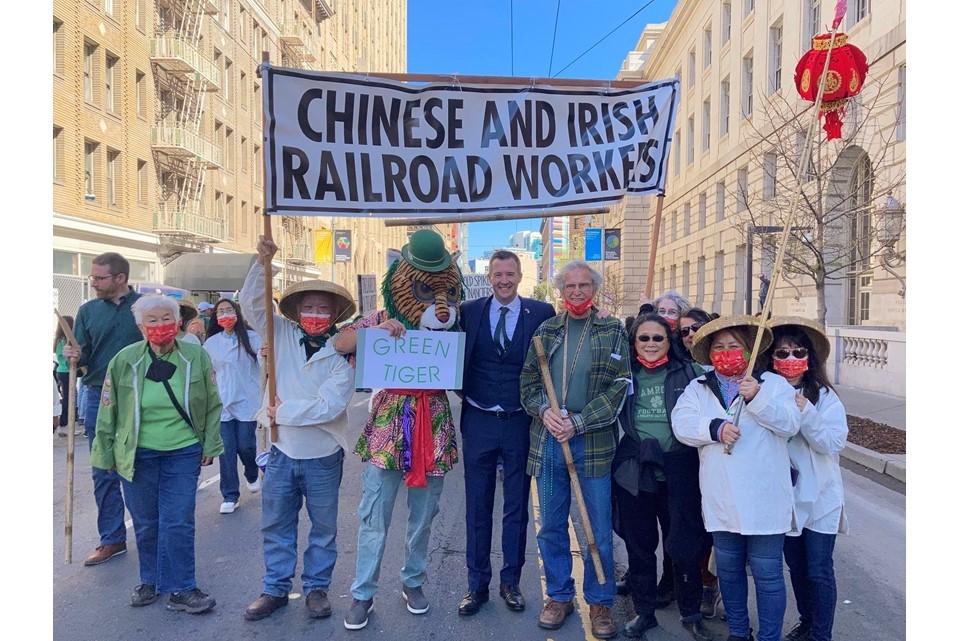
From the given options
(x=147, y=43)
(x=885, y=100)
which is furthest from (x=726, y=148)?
(x=147, y=43)

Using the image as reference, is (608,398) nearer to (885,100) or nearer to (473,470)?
(473,470)

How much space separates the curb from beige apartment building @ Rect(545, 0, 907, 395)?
2679mm

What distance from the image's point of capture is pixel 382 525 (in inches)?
154

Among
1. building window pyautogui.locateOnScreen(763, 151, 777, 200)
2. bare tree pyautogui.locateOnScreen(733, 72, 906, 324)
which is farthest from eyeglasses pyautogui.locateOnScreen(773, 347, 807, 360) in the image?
building window pyautogui.locateOnScreen(763, 151, 777, 200)

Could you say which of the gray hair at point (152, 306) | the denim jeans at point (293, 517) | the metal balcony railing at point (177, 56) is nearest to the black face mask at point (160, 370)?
the gray hair at point (152, 306)

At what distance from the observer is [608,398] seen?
3715 millimetres

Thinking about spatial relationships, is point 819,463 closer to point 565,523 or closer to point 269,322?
point 565,523

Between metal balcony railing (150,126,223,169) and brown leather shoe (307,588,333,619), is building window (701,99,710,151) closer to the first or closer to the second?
metal balcony railing (150,126,223,169)

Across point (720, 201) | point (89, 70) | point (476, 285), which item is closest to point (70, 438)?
point (476, 285)

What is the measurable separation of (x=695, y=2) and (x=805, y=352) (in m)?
34.7

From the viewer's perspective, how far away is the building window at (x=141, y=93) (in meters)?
24.7

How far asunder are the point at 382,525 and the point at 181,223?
25.6 m

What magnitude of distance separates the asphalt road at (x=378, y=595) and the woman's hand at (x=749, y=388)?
152 cm

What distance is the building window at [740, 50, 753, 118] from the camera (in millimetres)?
25688
